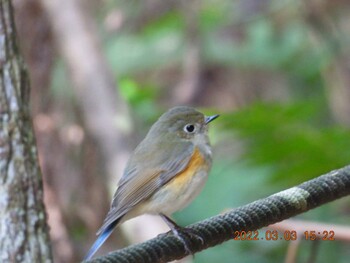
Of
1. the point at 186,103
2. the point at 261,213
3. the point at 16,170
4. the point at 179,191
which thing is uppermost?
the point at 186,103

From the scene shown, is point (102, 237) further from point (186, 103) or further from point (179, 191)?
point (186, 103)

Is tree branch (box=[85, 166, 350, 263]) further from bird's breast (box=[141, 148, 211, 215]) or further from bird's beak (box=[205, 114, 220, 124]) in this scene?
bird's beak (box=[205, 114, 220, 124])

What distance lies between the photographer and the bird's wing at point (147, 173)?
123 inches

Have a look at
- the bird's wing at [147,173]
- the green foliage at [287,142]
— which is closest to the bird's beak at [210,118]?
the bird's wing at [147,173]

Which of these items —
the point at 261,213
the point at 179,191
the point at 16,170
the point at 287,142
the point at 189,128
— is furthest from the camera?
the point at 287,142

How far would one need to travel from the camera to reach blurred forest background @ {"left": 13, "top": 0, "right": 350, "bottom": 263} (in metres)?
4.95

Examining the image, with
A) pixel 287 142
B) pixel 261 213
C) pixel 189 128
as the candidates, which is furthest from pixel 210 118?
pixel 287 142

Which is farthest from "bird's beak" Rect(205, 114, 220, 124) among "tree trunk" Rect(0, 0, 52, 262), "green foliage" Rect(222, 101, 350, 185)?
"green foliage" Rect(222, 101, 350, 185)

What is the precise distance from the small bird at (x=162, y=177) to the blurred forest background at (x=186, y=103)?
0.62m

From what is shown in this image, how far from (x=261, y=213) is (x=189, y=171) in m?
0.75

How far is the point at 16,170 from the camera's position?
262 cm

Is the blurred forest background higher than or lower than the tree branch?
higher

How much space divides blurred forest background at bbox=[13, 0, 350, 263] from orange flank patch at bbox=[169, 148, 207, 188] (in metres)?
0.62

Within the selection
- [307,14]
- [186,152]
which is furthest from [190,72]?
[186,152]
